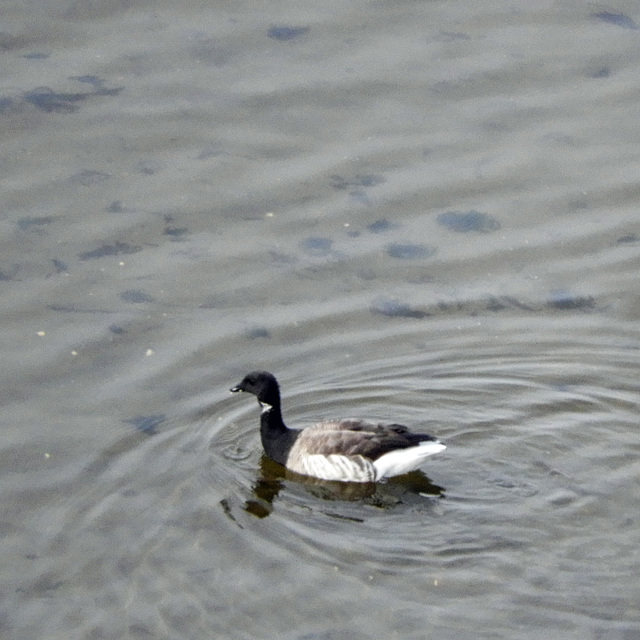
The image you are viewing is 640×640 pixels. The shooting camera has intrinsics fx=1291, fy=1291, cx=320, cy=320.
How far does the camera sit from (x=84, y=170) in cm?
1633

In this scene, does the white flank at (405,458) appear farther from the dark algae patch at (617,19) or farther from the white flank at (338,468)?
the dark algae patch at (617,19)

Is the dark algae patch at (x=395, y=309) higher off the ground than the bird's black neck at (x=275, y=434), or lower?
higher

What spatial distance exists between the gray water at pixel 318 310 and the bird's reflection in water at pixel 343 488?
34mm

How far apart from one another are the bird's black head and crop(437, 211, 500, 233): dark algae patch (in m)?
3.94

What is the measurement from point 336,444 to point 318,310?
2366 mm

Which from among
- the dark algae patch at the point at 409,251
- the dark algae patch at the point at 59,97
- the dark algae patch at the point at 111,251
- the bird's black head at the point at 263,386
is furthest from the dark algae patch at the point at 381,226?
the dark algae patch at the point at 59,97

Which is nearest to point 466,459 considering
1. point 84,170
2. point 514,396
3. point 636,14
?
point 514,396

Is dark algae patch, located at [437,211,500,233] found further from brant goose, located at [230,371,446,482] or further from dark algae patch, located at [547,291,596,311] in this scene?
brant goose, located at [230,371,446,482]

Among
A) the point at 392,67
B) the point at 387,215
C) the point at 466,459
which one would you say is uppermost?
the point at 392,67

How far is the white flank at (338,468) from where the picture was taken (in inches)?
478

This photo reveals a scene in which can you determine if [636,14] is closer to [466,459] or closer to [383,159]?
[383,159]

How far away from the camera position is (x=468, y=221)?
15.5 metres

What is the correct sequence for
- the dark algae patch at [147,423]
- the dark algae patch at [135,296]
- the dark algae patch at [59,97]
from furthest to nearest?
the dark algae patch at [59,97] < the dark algae patch at [135,296] < the dark algae patch at [147,423]

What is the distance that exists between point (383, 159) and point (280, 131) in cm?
146
